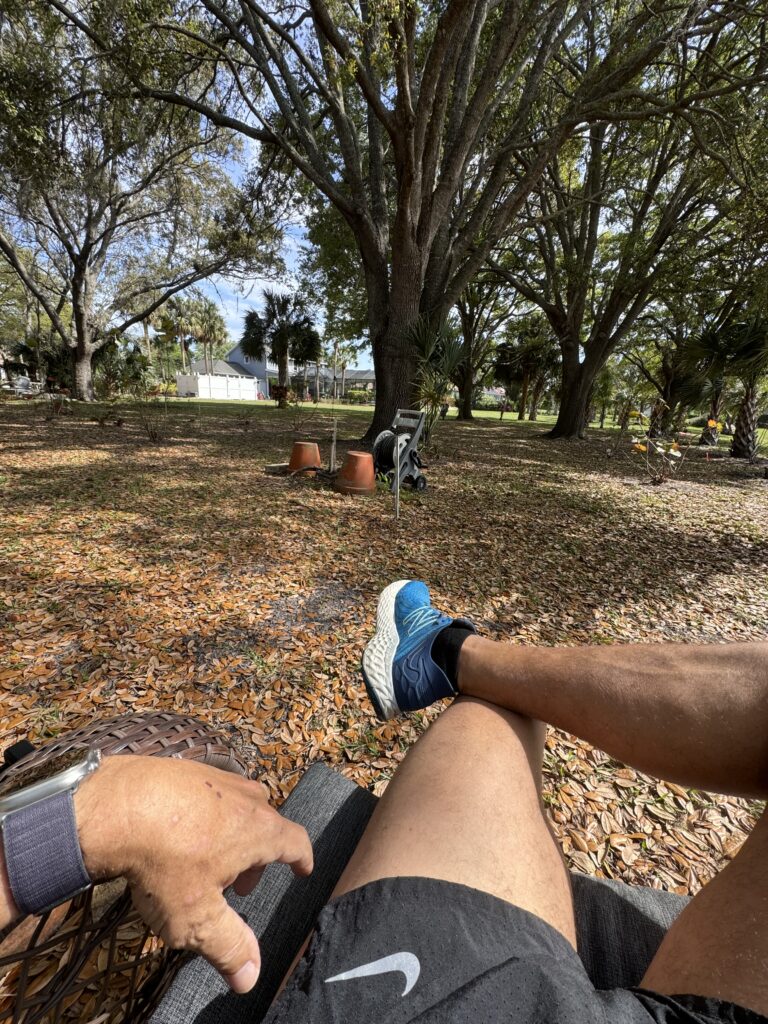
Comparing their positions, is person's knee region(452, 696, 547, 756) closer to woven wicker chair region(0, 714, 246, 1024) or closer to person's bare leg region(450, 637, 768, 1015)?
person's bare leg region(450, 637, 768, 1015)

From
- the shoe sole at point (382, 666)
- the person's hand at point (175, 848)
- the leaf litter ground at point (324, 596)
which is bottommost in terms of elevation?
the leaf litter ground at point (324, 596)

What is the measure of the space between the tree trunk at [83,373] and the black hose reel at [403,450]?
15777mm

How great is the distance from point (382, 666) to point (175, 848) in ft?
3.23

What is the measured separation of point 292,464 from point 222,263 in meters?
13.6

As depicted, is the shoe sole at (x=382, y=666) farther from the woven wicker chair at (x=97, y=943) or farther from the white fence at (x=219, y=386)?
the white fence at (x=219, y=386)

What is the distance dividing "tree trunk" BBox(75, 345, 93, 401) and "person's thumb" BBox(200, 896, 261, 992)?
20.2 m

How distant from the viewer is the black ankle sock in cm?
142

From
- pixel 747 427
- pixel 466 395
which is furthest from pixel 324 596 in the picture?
pixel 466 395

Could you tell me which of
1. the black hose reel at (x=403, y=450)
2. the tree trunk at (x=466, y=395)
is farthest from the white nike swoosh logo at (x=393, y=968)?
the tree trunk at (x=466, y=395)

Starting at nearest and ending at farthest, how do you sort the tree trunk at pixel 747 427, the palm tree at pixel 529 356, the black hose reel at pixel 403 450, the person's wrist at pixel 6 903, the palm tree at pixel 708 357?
the person's wrist at pixel 6 903 → the black hose reel at pixel 403 450 → the palm tree at pixel 708 357 → the tree trunk at pixel 747 427 → the palm tree at pixel 529 356

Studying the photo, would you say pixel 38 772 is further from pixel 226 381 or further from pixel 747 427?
pixel 226 381

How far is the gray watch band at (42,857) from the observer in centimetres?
50

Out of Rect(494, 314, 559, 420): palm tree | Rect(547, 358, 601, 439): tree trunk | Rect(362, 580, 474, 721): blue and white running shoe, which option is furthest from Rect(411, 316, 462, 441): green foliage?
Rect(494, 314, 559, 420): palm tree


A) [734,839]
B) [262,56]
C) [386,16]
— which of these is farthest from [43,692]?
[262,56]
